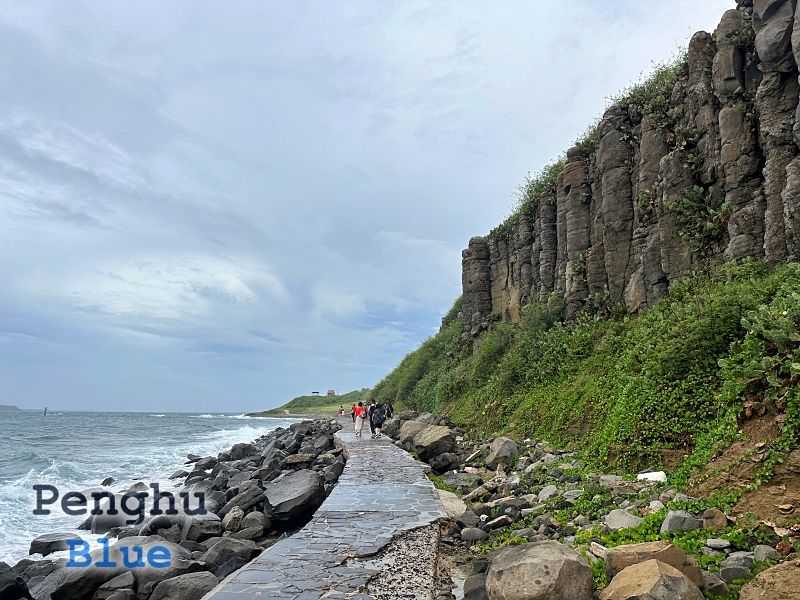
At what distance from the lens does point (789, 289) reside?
31.1 feet

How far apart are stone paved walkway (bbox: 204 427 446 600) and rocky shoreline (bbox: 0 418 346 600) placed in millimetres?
1009

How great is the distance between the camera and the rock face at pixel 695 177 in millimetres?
12297

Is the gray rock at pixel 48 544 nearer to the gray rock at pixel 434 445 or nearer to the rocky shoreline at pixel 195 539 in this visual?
the rocky shoreline at pixel 195 539

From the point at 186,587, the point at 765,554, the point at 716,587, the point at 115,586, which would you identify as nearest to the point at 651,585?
the point at 716,587

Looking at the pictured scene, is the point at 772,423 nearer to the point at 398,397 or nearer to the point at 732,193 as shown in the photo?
the point at 732,193

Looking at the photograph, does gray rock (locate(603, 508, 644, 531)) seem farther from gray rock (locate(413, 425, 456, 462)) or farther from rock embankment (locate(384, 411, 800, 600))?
gray rock (locate(413, 425, 456, 462))

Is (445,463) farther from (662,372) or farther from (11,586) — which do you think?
(11,586)

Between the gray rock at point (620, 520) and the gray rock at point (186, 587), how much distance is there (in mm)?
5468

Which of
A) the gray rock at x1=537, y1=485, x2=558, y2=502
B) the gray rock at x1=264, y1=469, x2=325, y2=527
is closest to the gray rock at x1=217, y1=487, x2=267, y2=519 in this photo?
the gray rock at x1=264, y1=469, x2=325, y2=527

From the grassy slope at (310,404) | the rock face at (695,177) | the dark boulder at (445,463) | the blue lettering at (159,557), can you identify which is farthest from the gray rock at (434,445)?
the grassy slope at (310,404)

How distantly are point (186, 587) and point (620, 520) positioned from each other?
19.8ft

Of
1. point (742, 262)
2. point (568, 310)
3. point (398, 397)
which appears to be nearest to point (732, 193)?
point (742, 262)

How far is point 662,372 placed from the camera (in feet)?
34.9

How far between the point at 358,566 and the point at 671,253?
41.4 feet
